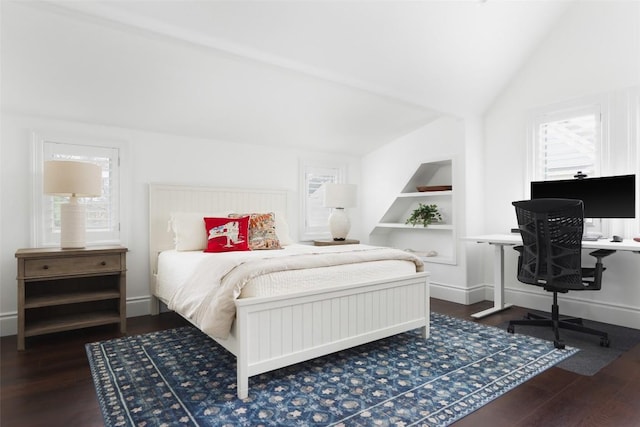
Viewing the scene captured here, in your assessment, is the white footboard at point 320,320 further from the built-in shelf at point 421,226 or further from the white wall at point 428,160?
the built-in shelf at point 421,226

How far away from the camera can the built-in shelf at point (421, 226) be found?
460cm

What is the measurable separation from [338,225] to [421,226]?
103 centimetres

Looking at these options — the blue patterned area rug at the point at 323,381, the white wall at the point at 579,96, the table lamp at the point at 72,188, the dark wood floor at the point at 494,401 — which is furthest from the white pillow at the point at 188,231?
the white wall at the point at 579,96

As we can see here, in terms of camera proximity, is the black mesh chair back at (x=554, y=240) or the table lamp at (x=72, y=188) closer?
the black mesh chair back at (x=554, y=240)

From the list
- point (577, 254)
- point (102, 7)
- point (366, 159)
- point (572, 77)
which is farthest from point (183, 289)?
point (572, 77)

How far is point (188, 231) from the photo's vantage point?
3641 mm

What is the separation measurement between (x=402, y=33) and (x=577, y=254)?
2235mm

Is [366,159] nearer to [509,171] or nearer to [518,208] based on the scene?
[509,171]

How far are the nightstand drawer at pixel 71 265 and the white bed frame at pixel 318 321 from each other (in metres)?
1.50

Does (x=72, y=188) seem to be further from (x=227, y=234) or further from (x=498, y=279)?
(x=498, y=279)

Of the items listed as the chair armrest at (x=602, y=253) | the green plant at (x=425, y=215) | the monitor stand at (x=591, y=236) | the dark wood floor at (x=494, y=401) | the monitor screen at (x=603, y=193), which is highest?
the monitor screen at (x=603, y=193)

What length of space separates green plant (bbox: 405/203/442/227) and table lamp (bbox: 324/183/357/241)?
80cm

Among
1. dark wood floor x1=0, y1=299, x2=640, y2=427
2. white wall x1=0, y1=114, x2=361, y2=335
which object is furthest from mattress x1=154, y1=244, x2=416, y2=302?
dark wood floor x1=0, y1=299, x2=640, y2=427

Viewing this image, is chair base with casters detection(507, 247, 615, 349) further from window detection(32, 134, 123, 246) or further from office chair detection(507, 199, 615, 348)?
window detection(32, 134, 123, 246)
